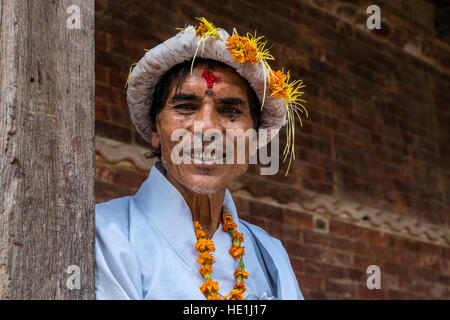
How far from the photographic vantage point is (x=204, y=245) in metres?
2.49

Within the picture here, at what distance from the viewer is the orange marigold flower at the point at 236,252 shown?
8.63 ft

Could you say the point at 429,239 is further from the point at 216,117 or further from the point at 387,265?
the point at 216,117

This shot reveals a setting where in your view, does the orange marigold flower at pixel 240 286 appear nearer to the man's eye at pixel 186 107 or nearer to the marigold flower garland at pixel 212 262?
the marigold flower garland at pixel 212 262

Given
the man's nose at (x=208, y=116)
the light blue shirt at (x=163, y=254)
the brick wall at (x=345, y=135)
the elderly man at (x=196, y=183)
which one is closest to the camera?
the light blue shirt at (x=163, y=254)

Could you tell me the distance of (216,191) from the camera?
8.27 feet

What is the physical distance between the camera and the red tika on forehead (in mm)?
2545

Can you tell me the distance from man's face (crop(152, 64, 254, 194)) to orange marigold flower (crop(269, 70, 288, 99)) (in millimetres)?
99

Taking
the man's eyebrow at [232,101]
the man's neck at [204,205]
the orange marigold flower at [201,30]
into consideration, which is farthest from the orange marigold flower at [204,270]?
the orange marigold flower at [201,30]

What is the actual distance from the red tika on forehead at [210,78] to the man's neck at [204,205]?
0.36 m

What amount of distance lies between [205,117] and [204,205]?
13.8 inches

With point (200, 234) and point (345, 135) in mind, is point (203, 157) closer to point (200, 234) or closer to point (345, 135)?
point (200, 234)

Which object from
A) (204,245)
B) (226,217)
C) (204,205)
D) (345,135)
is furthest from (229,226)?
(345,135)

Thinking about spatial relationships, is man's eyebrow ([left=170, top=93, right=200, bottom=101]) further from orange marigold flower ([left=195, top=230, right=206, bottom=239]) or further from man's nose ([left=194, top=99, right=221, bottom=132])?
orange marigold flower ([left=195, top=230, right=206, bottom=239])
